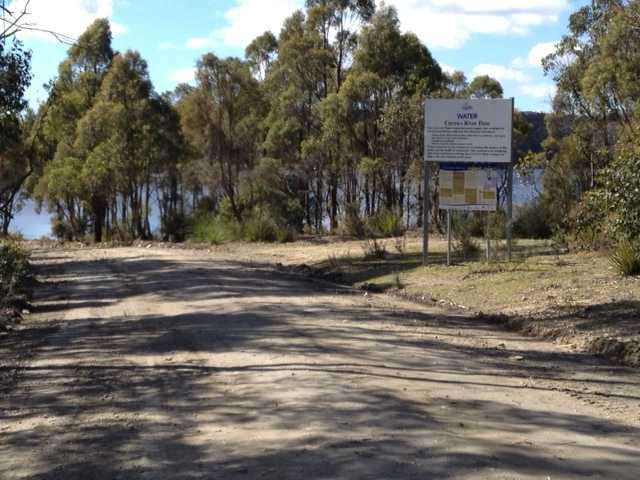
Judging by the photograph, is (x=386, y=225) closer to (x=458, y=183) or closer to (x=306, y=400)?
(x=458, y=183)

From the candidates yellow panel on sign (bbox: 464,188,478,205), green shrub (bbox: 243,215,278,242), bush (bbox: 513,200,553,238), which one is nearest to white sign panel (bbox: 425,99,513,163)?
yellow panel on sign (bbox: 464,188,478,205)

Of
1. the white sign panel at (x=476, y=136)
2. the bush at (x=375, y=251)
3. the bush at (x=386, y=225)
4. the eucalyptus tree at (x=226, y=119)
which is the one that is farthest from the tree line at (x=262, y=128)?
the white sign panel at (x=476, y=136)

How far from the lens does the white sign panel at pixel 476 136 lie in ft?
63.1

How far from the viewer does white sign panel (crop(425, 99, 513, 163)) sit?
1922 cm

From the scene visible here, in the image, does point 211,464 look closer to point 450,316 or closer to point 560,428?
point 560,428

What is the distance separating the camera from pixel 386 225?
28438mm

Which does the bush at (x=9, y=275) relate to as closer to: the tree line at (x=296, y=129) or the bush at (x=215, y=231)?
the tree line at (x=296, y=129)

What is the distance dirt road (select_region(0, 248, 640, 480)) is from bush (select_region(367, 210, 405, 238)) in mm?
13968

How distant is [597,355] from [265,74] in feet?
143

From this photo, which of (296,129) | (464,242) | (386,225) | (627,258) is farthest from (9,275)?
(296,129)

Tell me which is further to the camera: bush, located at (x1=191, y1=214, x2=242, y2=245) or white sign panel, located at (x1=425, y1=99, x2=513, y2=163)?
bush, located at (x1=191, y1=214, x2=242, y2=245)

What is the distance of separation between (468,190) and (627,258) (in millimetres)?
5244

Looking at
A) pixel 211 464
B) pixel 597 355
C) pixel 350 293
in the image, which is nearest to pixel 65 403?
pixel 211 464

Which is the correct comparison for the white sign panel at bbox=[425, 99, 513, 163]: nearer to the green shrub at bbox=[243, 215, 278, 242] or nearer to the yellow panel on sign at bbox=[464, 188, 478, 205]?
the yellow panel on sign at bbox=[464, 188, 478, 205]
